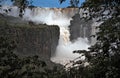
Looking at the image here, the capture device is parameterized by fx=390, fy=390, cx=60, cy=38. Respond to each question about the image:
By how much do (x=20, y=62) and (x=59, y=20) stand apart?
24571mm

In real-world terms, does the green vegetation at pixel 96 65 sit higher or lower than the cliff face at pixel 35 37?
higher

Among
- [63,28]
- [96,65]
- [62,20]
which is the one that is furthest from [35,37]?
[96,65]

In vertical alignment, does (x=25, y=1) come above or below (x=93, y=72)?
above

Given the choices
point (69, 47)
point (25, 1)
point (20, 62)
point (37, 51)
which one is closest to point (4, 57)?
point (20, 62)

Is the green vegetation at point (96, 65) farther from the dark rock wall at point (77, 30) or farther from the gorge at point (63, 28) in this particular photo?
the dark rock wall at point (77, 30)

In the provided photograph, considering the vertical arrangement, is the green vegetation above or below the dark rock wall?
above

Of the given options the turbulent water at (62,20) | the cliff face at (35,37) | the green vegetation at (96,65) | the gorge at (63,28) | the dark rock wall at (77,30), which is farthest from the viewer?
the dark rock wall at (77,30)

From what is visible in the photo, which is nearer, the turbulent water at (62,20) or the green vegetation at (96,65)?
the green vegetation at (96,65)

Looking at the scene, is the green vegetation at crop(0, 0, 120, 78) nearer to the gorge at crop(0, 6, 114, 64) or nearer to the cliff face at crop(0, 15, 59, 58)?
the cliff face at crop(0, 15, 59, 58)

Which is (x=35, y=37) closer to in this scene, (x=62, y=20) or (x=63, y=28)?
(x=63, y=28)

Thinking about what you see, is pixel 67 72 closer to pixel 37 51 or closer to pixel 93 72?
pixel 93 72

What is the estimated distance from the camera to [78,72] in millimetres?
Result: 4227

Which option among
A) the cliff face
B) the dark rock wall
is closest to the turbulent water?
the dark rock wall

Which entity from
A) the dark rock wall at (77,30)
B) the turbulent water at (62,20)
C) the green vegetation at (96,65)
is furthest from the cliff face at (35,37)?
the green vegetation at (96,65)
